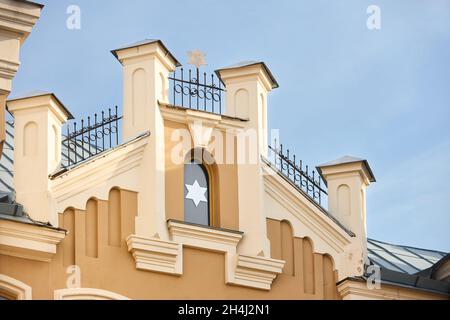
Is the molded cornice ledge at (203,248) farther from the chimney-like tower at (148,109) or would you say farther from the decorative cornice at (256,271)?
the chimney-like tower at (148,109)

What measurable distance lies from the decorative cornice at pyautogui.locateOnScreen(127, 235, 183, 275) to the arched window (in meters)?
0.70

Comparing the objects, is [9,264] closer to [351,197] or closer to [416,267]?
[351,197]

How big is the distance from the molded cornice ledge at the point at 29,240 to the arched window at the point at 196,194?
2139mm

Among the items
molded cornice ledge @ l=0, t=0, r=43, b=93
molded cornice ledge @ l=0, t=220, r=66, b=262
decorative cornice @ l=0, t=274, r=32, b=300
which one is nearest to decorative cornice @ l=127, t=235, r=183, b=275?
molded cornice ledge @ l=0, t=220, r=66, b=262

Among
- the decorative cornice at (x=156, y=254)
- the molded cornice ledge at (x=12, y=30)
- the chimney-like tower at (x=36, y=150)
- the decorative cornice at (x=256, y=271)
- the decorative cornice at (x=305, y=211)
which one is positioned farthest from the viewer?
the decorative cornice at (x=305, y=211)

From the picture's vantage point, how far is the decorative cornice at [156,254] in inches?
898

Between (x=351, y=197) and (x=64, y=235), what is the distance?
4742 mm

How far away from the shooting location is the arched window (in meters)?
23.7

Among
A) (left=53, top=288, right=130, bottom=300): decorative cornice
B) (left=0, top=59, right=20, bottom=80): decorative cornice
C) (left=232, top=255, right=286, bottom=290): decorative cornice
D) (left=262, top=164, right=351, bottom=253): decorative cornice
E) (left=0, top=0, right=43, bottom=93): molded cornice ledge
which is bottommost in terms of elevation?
(left=53, top=288, right=130, bottom=300): decorative cornice

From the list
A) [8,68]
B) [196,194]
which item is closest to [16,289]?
[8,68]

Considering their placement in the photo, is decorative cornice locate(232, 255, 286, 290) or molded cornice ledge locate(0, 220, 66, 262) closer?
molded cornice ledge locate(0, 220, 66, 262)

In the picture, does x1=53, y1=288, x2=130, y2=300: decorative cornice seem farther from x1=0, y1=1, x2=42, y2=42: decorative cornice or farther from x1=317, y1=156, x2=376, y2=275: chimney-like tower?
x1=317, y1=156, x2=376, y2=275: chimney-like tower

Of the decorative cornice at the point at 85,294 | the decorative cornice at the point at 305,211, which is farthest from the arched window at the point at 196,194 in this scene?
the decorative cornice at the point at 85,294

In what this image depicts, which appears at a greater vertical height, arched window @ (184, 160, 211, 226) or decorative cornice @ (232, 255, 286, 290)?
arched window @ (184, 160, 211, 226)
